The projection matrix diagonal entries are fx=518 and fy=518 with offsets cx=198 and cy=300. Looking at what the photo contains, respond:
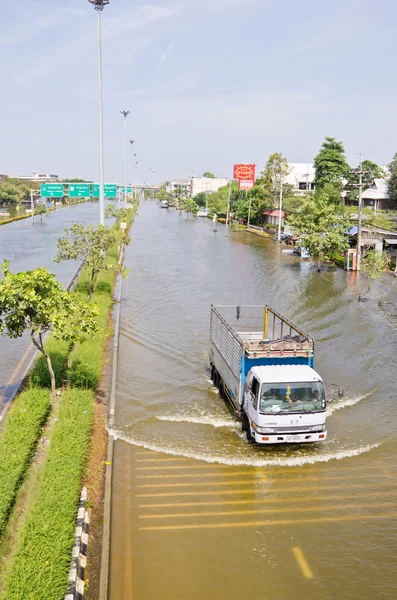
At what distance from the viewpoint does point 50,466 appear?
33.2 ft

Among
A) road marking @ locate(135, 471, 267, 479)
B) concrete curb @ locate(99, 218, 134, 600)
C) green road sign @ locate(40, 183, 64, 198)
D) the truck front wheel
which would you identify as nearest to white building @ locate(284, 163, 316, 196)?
green road sign @ locate(40, 183, 64, 198)

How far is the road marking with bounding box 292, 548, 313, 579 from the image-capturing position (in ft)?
27.8

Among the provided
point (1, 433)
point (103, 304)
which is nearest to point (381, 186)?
point (103, 304)

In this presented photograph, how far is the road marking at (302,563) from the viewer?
8.48 meters

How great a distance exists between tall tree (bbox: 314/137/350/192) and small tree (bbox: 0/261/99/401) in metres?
53.3

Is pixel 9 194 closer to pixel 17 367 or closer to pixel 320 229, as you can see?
pixel 320 229

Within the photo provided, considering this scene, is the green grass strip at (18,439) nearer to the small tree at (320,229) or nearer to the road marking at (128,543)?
the road marking at (128,543)

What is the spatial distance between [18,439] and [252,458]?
17.2 ft

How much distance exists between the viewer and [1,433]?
11680mm

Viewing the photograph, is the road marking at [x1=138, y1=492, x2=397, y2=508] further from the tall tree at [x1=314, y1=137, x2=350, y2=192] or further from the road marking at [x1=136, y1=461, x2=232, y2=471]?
the tall tree at [x1=314, y1=137, x2=350, y2=192]

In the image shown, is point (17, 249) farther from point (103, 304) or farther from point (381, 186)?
point (381, 186)

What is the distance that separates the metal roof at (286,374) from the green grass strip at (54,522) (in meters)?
4.24

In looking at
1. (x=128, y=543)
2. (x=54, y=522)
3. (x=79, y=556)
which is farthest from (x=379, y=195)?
(x=79, y=556)

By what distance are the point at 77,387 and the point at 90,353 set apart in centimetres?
Result: 240
